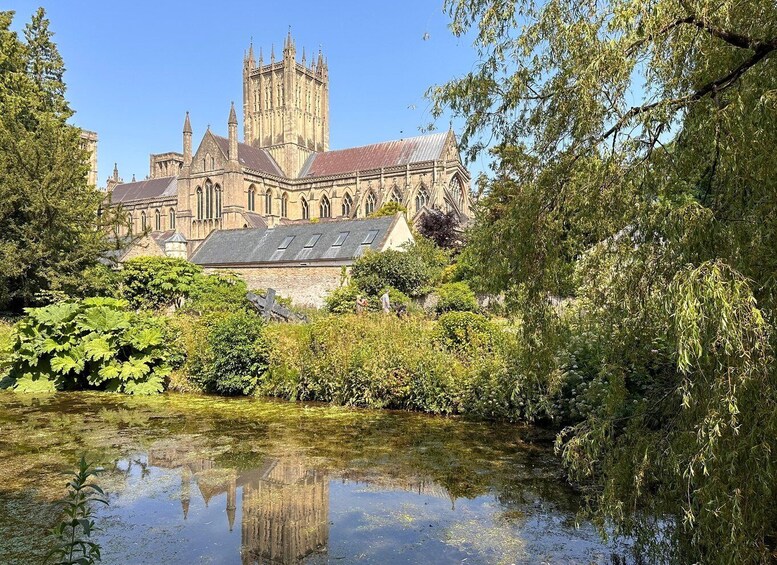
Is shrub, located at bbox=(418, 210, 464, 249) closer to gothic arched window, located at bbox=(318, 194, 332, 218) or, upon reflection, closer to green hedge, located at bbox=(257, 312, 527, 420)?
green hedge, located at bbox=(257, 312, 527, 420)

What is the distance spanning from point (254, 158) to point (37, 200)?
42021 millimetres

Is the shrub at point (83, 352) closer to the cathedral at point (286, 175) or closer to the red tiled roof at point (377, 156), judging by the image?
the cathedral at point (286, 175)

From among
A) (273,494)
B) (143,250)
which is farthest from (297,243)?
(273,494)

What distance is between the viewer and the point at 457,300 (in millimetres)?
22266

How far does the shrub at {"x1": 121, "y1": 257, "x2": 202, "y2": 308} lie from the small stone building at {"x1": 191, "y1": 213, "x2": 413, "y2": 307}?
6620 millimetres

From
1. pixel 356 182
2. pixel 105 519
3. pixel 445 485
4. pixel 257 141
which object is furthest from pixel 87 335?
pixel 257 141

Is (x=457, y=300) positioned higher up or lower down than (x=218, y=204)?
lower down

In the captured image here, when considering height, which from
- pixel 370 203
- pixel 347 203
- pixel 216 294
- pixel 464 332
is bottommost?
pixel 464 332

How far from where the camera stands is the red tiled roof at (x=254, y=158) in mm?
55716

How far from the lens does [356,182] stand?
56906 mm

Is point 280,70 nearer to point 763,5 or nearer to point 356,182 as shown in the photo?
point 356,182

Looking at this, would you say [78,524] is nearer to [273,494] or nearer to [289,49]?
[273,494]

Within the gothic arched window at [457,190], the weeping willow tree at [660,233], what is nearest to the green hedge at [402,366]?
the weeping willow tree at [660,233]

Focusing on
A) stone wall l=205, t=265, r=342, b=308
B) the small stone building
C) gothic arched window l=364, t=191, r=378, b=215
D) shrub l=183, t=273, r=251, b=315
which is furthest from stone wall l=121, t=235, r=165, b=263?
gothic arched window l=364, t=191, r=378, b=215
